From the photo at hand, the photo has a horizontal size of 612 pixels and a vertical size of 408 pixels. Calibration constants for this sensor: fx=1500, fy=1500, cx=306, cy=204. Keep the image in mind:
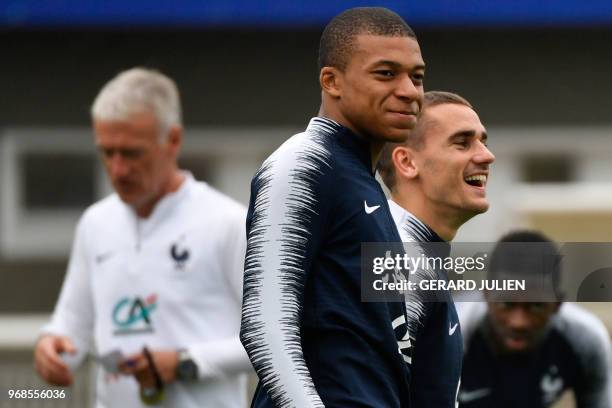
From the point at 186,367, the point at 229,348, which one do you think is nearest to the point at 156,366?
the point at 186,367

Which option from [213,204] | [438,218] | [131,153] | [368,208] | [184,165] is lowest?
[368,208]

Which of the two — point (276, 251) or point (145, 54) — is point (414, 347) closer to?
point (276, 251)

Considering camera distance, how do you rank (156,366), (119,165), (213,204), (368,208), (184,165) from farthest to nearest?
(184,165) < (213,204) < (119,165) < (156,366) < (368,208)

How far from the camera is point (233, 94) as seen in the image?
14188mm

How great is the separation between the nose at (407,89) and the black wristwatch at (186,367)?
6.98 feet

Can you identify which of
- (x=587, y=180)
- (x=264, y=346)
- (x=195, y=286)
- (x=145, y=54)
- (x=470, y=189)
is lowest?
(x=264, y=346)

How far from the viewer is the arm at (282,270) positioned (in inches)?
121

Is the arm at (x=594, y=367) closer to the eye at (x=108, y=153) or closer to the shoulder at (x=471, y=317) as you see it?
the shoulder at (x=471, y=317)

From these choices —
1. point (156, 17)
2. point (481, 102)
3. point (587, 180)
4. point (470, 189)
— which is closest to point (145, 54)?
point (156, 17)

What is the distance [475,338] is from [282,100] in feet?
29.0

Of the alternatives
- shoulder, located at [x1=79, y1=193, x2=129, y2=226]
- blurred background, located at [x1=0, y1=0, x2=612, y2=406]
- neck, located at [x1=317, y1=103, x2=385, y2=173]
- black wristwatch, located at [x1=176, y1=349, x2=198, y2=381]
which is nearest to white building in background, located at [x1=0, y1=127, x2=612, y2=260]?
blurred background, located at [x1=0, y1=0, x2=612, y2=406]

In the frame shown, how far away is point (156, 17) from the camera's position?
1344 centimetres

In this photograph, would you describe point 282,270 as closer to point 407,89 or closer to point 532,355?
point 407,89

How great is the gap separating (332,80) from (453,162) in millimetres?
475
